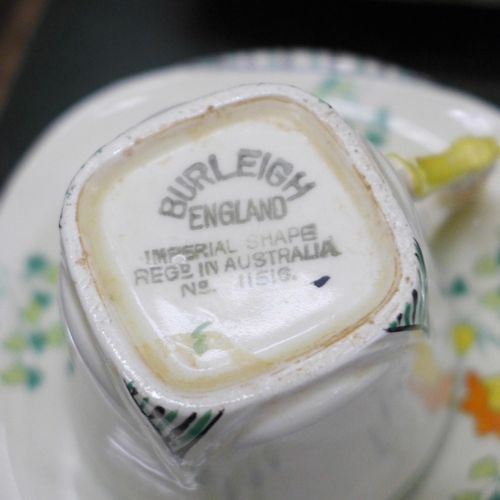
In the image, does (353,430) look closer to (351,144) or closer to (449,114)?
(351,144)

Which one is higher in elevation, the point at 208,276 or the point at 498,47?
the point at 498,47

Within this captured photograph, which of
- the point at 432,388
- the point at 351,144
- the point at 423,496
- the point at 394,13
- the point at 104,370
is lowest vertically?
the point at 423,496

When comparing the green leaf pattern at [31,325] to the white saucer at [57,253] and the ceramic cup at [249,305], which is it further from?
the ceramic cup at [249,305]

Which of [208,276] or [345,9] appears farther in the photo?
[345,9]

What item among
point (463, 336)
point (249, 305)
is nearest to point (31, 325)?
point (249, 305)

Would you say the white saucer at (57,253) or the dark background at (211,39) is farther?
the dark background at (211,39)

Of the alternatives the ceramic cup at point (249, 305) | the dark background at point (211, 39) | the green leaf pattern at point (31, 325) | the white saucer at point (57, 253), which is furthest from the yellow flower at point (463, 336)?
the dark background at point (211, 39)

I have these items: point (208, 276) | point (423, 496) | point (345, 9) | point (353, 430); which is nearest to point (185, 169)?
point (208, 276)

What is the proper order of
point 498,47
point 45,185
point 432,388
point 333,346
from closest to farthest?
point 333,346 < point 432,388 < point 45,185 < point 498,47
